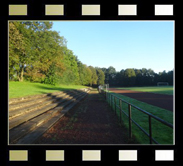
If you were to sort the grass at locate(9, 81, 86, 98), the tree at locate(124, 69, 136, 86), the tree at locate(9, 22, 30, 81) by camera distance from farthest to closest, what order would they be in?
the tree at locate(124, 69, 136, 86) → the tree at locate(9, 22, 30, 81) → the grass at locate(9, 81, 86, 98)

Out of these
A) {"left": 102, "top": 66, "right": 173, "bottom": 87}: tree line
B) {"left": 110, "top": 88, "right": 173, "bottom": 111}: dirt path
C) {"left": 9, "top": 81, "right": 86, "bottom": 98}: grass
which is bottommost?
{"left": 110, "top": 88, "right": 173, "bottom": 111}: dirt path

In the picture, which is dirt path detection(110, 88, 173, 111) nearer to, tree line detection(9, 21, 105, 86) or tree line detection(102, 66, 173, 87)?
tree line detection(9, 21, 105, 86)

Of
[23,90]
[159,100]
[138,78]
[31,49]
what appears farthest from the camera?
[138,78]

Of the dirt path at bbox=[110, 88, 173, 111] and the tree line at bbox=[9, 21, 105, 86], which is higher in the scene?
the tree line at bbox=[9, 21, 105, 86]

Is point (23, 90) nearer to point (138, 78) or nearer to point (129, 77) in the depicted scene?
point (129, 77)

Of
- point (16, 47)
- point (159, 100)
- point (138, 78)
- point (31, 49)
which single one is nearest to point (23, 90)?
point (16, 47)

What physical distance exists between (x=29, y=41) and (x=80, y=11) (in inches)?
711

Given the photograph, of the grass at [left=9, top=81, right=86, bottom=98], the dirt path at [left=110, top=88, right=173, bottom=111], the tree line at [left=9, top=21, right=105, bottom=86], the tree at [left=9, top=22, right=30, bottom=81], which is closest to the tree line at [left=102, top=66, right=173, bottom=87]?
the tree line at [left=9, top=21, right=105, bottom=86]

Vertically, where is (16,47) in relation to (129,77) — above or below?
above

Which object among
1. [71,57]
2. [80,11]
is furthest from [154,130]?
[71,57]

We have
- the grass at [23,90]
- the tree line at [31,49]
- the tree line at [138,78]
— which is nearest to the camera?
the grass at [23,90]

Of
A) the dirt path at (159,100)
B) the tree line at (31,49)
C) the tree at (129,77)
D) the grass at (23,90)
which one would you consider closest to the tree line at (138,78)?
the tree at (129,77)

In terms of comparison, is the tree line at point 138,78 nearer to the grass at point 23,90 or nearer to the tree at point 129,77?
the tree at point 129,77

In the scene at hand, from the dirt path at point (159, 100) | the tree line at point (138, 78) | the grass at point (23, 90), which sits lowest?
the dirt path at point (159, 100)
